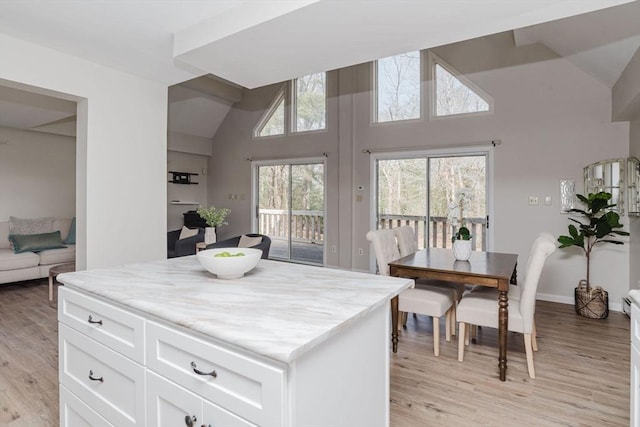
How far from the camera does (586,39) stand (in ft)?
10.8

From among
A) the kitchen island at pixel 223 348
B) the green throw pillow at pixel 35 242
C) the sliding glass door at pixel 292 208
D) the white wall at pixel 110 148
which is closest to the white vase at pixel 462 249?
the kitchen island at pixel 223 348

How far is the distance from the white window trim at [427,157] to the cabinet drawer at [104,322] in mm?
4415

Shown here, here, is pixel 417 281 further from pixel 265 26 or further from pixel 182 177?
pixel 182 177

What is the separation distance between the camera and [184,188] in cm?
727

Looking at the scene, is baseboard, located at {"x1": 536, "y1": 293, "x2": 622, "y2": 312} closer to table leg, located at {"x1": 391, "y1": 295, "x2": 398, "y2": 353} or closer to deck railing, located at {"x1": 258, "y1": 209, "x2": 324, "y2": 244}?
table leg, located at {"x1": 391, "y1": 295, "x2": 398, "y2": 353}

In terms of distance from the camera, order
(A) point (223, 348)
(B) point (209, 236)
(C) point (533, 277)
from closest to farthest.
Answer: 1. (A) point (223, 348)
2. (C) point (533, 277)
3. (B) point (209, 236)

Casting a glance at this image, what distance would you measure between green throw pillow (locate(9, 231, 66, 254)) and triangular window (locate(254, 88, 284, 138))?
3706 mm

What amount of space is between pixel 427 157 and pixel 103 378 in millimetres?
4670

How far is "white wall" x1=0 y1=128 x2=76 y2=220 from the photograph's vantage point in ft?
17.3

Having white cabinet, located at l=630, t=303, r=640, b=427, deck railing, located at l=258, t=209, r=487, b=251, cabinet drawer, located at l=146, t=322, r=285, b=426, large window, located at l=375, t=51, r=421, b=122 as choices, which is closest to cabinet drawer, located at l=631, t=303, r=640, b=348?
white cabinet, located at l=630, t=303, r=640, b=427

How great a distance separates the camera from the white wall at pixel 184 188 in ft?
23.1

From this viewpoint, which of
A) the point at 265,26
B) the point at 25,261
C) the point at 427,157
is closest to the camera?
the point at 265,26

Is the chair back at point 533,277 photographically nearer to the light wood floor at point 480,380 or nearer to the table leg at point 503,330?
the table leg at point 503,330

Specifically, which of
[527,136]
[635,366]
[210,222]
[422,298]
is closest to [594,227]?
[527,136]
